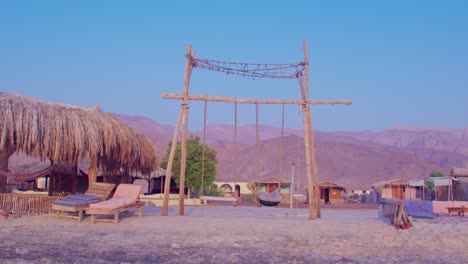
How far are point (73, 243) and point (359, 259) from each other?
4479 millimetres

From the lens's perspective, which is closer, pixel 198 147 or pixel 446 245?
pixel 446 245

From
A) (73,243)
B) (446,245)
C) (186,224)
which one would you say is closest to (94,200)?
(186,224)

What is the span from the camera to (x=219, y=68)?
13102 mm

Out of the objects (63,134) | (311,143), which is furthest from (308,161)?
(63,134)

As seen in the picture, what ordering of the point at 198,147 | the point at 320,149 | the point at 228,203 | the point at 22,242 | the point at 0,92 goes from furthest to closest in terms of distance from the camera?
the point at 320,149 → the point at 198,147 → the point at 228,203 → the point at 0,92 → the point at 22,242

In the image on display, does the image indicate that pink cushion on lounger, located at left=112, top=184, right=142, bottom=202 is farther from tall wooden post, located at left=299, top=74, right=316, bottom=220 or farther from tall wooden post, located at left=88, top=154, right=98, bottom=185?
tall wooden post, located at left=299, top=74, right=316, bottom=220

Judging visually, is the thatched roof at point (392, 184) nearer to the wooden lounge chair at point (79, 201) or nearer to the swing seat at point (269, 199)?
the swing seat at point (269, 199)

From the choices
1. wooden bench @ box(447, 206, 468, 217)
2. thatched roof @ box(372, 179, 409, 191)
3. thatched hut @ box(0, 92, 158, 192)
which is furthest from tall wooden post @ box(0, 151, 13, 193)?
thatched roof @ box(372, 179, 409, 191)

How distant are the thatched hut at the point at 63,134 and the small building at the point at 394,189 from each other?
24.3 metres

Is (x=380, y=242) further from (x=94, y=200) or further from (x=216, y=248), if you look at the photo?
(x=94, y=200)

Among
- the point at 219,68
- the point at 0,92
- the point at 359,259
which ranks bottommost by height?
the point at 359,259

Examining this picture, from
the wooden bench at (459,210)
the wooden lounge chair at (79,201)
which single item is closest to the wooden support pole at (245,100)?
the wooden lounge chair at (79,201)

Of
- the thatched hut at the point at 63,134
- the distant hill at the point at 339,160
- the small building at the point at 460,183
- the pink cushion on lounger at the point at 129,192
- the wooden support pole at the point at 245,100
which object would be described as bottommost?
the pink cushion on lounger at the point at 129,192

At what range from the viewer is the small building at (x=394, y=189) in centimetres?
3419
